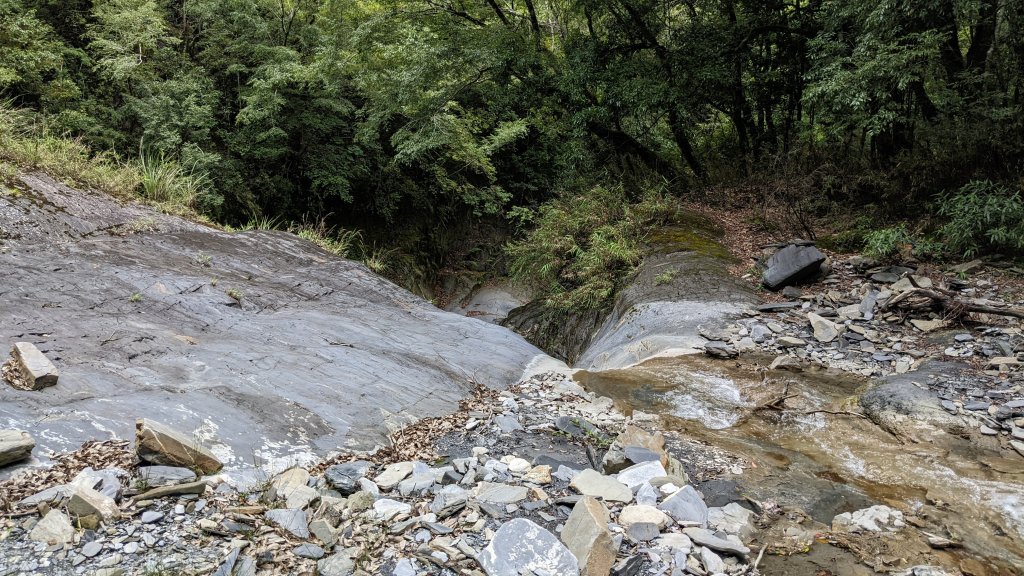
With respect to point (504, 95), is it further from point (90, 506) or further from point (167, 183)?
point (90, 506)

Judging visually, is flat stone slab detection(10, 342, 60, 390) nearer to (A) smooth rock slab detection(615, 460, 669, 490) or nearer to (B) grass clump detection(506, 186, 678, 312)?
(A) smooth rock slab detection(615, 460, 669, 490)

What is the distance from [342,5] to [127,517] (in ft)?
45.4

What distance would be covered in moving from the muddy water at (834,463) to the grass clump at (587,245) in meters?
4.45

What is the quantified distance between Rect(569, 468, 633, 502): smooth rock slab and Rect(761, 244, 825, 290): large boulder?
6720 mm

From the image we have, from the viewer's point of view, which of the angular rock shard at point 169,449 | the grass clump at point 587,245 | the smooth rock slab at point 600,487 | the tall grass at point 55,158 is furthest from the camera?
the grass clump at point 587,245

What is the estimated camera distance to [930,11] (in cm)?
866

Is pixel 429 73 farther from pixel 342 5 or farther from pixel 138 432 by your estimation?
pixel 138 432

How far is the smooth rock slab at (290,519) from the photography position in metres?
2.81

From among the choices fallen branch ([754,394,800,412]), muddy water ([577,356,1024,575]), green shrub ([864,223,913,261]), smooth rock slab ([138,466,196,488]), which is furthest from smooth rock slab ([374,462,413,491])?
green shrub ([864,223,913,261])

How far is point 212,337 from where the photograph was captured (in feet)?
17.8

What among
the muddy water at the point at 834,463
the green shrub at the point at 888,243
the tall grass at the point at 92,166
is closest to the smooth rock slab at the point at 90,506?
the muddy water at the point at 834,463

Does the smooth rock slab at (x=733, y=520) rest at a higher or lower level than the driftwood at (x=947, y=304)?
lower

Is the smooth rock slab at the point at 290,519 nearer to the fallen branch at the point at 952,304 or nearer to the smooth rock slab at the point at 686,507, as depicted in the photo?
the smooth rock slab at the point at 686,507

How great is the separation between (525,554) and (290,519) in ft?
3.93
